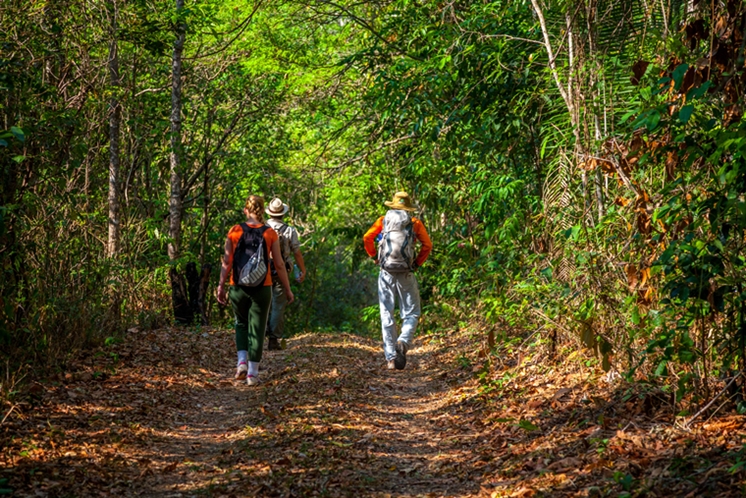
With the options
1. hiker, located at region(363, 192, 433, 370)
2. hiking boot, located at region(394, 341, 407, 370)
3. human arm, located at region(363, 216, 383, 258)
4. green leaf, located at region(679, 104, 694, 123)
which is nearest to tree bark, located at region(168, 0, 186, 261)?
human arm, located at region(363, 216, 383, 258)

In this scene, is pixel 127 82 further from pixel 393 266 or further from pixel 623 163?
pixel 623 163

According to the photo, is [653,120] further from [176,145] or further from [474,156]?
[176,145]

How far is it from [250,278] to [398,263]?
202cm

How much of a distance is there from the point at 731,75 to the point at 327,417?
172 inches

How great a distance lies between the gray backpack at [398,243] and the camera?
1008cm

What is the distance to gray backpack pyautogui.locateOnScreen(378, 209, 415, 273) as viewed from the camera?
10078mm

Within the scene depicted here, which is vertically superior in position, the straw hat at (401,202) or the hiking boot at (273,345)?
the straw hat at (401,202)

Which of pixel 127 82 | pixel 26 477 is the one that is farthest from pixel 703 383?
pixel 127 82

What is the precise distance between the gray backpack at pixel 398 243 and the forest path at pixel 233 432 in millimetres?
1416

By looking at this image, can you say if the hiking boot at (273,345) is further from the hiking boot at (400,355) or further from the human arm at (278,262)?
the human arm at (278,262)

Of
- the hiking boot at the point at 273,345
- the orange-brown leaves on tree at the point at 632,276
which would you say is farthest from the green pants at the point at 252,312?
the orange-brown leaves on tree at the point at 632,276

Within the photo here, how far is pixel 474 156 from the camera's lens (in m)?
12.8

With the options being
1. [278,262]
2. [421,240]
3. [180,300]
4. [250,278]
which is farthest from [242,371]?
[180,300]

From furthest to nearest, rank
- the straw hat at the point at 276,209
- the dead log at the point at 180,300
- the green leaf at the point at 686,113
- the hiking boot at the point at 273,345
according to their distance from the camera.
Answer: the dead log at the point at 180,300 → the hiking boot at the point at 273,345 → the straw hat at the point at 276,209 → the green leaf at the point at 686,113
